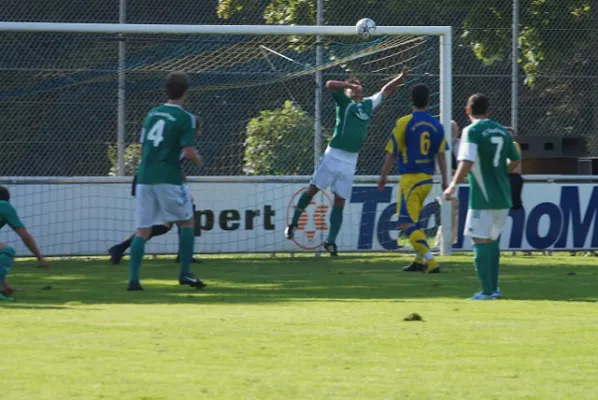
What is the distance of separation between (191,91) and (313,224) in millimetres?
2404

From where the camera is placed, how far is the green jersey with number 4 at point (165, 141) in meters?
13.0

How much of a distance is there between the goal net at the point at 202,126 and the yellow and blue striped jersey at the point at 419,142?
10.3 ft

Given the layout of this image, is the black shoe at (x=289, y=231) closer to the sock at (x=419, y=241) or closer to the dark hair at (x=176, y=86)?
the sock at (x=419, y=241)

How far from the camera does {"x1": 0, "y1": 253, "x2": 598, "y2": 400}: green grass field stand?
735 cm

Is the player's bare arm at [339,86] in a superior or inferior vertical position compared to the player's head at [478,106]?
superior

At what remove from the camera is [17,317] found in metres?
10.6

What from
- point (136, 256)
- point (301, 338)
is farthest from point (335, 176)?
point (301, 338)

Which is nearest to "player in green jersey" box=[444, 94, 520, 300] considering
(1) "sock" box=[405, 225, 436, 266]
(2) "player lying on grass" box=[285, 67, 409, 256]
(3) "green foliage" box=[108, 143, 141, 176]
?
(1) "sock" box=[405, 225, 436, 266]

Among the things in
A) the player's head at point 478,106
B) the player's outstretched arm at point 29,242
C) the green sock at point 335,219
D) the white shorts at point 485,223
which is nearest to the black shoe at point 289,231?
the green sock at point 335,219

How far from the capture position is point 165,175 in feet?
43.1

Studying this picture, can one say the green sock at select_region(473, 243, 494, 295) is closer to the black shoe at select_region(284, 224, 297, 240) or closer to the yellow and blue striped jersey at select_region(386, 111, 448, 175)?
the yellow and blue striped jersey at select_region(386, 111, 448, 175)

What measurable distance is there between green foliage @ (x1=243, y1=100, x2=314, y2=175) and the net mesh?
1 centimetres

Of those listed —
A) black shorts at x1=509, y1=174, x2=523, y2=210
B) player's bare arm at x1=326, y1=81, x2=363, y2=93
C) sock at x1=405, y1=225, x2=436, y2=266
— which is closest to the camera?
sock at x1=405, y1=225, x2=436, y2=266

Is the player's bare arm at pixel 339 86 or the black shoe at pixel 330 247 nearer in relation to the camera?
the player's bare arm at pixel 339 86
